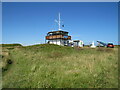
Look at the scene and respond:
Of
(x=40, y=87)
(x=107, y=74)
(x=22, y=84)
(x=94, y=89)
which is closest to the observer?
(x=94, y=89)

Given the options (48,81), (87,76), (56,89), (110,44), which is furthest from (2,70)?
(110,44)

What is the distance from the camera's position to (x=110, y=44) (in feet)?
173

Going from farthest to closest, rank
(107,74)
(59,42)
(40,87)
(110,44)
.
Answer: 1. (59,42)
2. (110,44)
3. (107,74)
4. (40,87)

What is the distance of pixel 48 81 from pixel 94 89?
2.70 metres

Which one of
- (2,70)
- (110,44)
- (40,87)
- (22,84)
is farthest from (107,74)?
(110,44)

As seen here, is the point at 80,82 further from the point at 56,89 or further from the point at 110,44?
the point at 110,44

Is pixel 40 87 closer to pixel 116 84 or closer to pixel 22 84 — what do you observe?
pixel 22 84

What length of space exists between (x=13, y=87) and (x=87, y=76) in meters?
4.45

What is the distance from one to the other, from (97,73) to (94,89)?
2.37 metres

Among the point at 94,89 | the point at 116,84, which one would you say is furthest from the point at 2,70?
the point at 116,84

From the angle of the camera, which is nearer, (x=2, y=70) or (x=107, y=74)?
(x=107, y=74)

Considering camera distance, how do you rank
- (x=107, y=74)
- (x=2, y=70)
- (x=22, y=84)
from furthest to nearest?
1. (x=2, y=70)
2. (x=107, y=74)
3. (x=22, y=84)

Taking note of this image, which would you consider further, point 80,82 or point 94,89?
point 80,82

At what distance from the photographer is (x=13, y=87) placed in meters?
7.62
